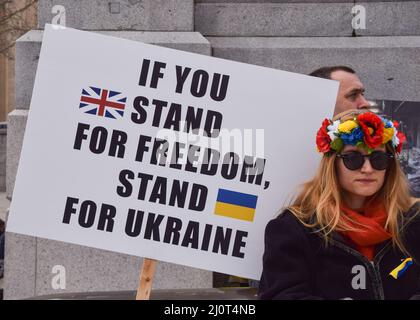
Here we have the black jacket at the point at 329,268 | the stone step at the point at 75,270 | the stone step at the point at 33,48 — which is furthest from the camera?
the stone step at the point at 33,48

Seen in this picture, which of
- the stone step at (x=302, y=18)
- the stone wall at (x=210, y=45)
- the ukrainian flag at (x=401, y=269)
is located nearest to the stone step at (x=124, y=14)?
the stone wall at (x=210, y=45)

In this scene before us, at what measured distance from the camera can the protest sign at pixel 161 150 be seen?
3.31 m

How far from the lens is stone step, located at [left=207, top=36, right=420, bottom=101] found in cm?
645

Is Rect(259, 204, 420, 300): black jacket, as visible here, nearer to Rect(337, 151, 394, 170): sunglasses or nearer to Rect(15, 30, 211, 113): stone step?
Rect(337, 151, 394, 170): sunglasses

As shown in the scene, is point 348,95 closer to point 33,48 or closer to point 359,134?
point 359,134

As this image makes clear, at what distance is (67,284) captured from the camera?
619cm

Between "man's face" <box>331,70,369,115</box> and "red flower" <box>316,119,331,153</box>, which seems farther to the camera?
"man's face" <box>331,70,369,115</box>

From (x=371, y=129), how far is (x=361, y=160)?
13 cm

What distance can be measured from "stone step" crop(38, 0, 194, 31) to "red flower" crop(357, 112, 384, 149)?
12.0 ft

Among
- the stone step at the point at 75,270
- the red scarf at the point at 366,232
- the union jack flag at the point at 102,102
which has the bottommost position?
the red scarf at the point at 366,232

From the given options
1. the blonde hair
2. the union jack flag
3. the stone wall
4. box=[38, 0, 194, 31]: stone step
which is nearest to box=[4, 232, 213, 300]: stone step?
the stone wall

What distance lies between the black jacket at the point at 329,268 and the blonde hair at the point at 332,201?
4cm

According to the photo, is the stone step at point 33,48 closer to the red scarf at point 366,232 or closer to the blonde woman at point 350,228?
the blonde woman at point 350,228

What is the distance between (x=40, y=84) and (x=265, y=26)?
365 cm
